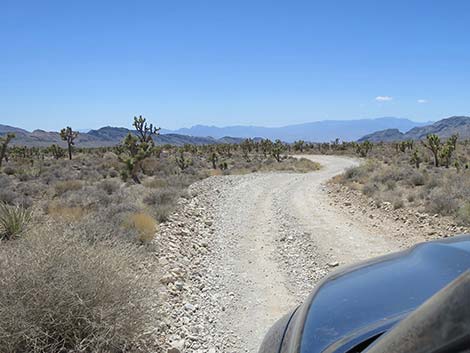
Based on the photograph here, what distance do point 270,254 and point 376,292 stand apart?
624 cm

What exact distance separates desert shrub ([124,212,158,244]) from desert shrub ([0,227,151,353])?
11.6 ft

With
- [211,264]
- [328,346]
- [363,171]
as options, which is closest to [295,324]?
[328,346]

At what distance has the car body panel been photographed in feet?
5.94

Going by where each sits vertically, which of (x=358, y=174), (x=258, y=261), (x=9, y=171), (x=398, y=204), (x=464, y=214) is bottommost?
(x=258, y=261)

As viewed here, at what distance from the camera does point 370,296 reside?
215cm

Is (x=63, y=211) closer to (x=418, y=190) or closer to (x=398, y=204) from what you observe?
(x=398, y=204)

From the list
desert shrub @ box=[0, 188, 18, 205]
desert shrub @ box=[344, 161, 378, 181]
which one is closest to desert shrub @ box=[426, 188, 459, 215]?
desert shrub @ box=[344, 161, 378, 181]

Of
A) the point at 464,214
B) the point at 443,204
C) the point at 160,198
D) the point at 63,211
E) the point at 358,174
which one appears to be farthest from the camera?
the point at 358,174

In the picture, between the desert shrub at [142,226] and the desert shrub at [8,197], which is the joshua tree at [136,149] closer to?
the desert shrub at [8,197]

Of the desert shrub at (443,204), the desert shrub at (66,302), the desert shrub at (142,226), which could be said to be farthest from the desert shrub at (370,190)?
the desert shrub at (66,302)

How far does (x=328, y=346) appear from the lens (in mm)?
1734

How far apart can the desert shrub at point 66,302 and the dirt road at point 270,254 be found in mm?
1201

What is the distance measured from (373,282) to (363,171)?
18999 millimetres

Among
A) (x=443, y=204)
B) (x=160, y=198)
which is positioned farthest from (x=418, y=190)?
(x=160, y=198)
